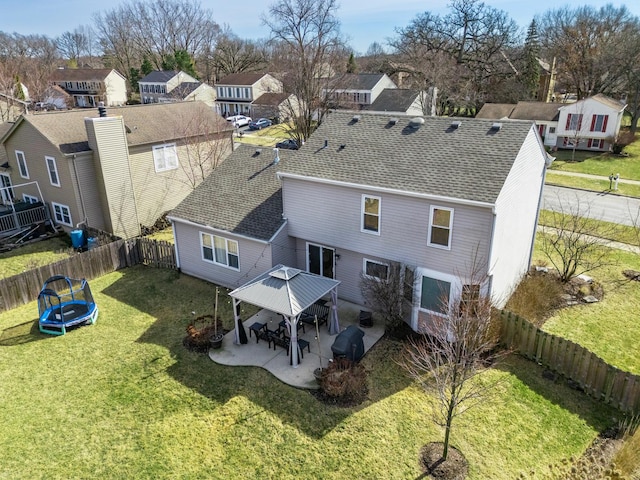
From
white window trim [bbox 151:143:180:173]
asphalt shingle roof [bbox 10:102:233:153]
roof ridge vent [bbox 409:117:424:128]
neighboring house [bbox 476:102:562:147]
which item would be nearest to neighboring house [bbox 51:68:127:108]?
asphalt shingle roof [bbox 10:102:233:153]

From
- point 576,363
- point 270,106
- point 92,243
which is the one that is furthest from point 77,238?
point 270,106

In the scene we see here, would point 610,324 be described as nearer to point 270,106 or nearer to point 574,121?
point 574,121

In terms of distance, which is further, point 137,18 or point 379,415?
point 137,18

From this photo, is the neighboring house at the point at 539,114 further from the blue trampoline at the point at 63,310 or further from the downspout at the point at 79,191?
the blue trampoline at the point at 63,310

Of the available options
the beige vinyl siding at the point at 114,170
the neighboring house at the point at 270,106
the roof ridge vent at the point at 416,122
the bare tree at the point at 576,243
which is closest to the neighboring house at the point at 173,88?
the neighboring house at the point at 270,106

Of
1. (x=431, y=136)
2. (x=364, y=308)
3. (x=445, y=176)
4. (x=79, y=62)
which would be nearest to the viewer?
(x=445, y=176)

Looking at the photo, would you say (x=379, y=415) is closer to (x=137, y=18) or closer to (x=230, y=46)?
(x=230, y=46)

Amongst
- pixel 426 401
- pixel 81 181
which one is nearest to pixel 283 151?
pixel 81 181
